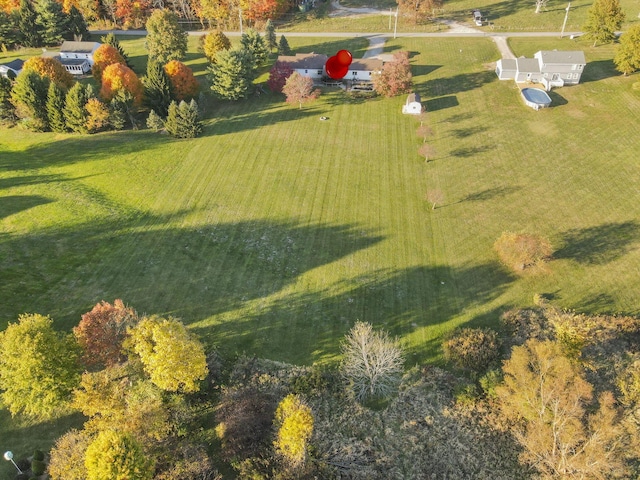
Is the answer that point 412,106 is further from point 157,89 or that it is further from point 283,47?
point 157,89

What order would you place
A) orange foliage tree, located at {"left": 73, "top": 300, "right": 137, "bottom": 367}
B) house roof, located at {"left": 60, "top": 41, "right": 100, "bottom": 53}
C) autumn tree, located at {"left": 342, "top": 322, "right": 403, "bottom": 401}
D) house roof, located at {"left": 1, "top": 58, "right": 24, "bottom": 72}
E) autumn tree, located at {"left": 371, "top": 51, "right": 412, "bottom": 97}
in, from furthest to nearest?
house roof, located at {"left": 60, "top": 41, "right": 100, "bottom": 53}, house roof, located at {"left": 1, "top": 58, "right": 24, "bottom": 72}, autumn tree, located at {"left": 371, "top": 51, "right": 412, "bottom": 97}, orange foliage tree, located at {"left": 73, "top": 300, "right": 137, "bottom": 367}, autumn tree, located at {"left": 342, "top": 322, "right": 403, "bottom": 401}

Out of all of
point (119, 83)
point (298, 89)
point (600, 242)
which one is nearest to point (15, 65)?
point (119, 83)

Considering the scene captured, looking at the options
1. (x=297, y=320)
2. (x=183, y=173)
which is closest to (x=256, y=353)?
(x=297, y=320)

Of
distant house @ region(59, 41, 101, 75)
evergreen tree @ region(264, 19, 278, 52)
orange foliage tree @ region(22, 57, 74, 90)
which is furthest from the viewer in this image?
evergreen tree @ region(264, 19, 278, 52)

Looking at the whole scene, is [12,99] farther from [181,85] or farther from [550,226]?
[550,226]

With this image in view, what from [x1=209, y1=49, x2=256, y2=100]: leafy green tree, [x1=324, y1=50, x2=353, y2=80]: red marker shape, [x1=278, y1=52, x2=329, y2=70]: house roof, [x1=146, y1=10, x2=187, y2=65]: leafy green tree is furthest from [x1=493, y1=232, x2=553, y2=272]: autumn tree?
[x1=146, y1=10, x2=187, y2=65]: leafy green tree

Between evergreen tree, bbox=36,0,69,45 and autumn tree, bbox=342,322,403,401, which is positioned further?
evergreen tree, bbox=36,0,69,45

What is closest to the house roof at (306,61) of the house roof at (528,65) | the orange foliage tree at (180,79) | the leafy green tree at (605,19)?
the orange foliage tree at (180,79)

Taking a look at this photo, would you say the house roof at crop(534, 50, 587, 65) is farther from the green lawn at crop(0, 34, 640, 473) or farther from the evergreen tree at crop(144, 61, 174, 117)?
the evergreen tree at crop(144, 61, 174, 117)
